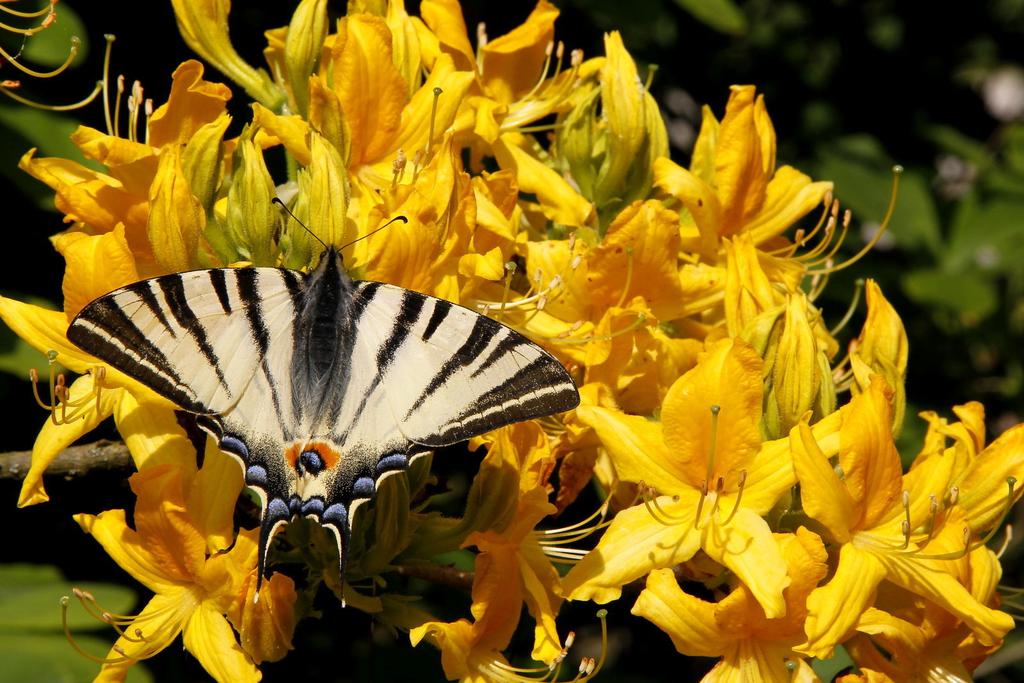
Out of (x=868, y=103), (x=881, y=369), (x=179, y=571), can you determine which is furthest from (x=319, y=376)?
(x=868, y=103)

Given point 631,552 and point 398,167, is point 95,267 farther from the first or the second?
point 631,552

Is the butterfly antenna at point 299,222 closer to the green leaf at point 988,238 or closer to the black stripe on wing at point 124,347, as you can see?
the black stripe on wing at point 124,347

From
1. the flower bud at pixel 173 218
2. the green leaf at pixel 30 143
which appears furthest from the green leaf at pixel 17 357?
the flower bud at pixel 173 218

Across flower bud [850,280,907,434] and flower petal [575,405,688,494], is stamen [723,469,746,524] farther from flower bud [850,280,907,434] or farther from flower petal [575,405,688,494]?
flower bud [850,280,907,434]

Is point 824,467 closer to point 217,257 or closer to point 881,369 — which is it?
point 881,369

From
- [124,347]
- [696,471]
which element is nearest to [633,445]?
[696,471]
